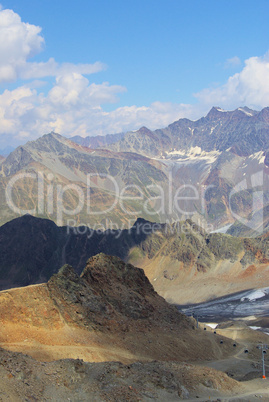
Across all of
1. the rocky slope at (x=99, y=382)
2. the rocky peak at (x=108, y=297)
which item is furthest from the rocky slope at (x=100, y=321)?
the rocky slope at (x=99, y=382)

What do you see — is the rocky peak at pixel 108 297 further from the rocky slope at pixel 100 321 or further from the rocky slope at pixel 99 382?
the rocky slope at pixel 99 382

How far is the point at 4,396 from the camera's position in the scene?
39312 mm

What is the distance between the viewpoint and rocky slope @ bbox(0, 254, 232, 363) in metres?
69.4

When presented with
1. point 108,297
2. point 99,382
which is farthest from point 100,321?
point 99,382

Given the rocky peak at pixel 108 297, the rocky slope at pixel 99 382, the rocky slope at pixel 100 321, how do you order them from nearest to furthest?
the rocky slope at pixel 99 382 → the rocky slope at pixel 100 321 → the rocky peak at pixel 108 297

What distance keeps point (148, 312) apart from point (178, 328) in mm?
7300

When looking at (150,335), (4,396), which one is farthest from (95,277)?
(4,396)

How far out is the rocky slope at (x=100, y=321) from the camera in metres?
69.4

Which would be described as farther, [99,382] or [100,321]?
[100,321]

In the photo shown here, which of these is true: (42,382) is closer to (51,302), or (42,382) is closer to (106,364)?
(106,364)

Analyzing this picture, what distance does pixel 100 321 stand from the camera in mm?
81688

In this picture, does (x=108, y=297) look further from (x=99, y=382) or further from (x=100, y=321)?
(x=99, y=382)

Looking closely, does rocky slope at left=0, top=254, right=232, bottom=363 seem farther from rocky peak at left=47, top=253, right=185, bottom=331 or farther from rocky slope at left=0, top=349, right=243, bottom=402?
rocky slope at left=0, top=349, right=243, bottom=402

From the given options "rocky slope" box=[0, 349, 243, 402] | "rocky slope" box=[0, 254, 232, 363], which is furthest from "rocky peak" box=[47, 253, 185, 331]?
"rocky slope" box=[0, 349, 243, 402]
